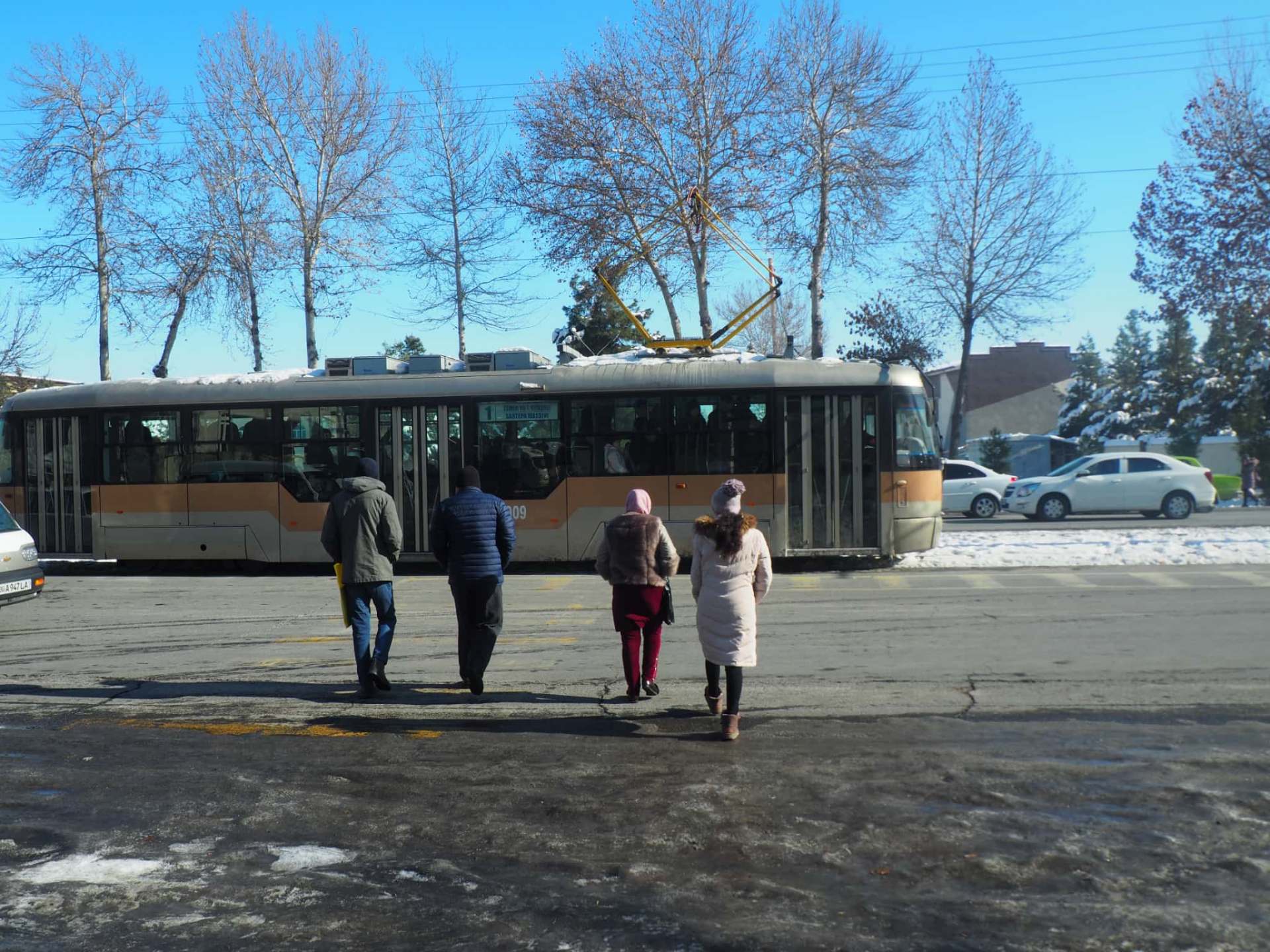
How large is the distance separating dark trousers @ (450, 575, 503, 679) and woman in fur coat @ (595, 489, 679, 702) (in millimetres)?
890

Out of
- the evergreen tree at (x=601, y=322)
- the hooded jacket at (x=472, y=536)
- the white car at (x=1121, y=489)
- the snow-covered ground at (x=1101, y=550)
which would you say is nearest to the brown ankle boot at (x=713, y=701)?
the hooded jacket at (x=472, y=536)

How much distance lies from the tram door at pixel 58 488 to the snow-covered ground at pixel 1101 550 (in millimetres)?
13104

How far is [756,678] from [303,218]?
2756 cm

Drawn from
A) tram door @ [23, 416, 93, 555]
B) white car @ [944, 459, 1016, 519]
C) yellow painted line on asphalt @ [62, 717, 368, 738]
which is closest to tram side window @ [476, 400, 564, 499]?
tram door @ [23, 416, 93, 555]

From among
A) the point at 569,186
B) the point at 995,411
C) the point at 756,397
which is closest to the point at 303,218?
the point at 569,186

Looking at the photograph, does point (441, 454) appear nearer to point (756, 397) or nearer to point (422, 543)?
point (422, 543)

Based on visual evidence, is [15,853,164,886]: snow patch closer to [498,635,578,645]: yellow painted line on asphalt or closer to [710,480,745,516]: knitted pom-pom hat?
[710,480,745,516]: knitted pom-pom hat

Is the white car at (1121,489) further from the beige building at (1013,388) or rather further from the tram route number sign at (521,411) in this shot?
the beige building at (1013,388)

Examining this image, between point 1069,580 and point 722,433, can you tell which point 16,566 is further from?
point 1069,580

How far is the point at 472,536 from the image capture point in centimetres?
860

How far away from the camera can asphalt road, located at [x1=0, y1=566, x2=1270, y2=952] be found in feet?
14.5

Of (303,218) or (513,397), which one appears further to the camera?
(303,218)

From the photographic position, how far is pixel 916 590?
14.5 meters

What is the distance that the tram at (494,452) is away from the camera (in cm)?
1706
